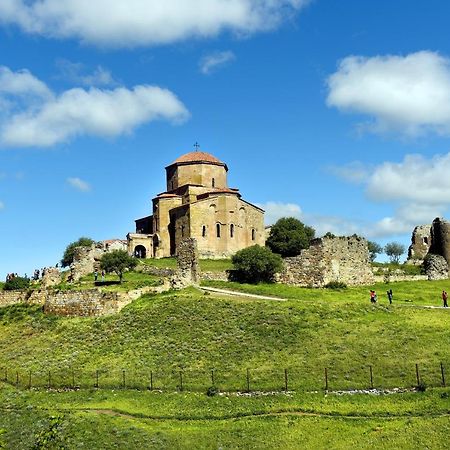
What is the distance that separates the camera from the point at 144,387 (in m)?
30.0

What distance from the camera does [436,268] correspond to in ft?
182

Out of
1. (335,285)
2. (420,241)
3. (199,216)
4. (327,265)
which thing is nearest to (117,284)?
(327,265)

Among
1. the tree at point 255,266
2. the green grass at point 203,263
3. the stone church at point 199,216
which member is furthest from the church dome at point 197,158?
the tree at point 255,266

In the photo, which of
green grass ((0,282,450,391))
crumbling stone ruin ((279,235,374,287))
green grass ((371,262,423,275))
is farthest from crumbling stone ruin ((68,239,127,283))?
green grass ((371,262,423,275))

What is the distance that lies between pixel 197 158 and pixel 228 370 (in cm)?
4781

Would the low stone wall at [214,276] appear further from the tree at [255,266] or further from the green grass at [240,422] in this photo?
the green grass at [240,422]

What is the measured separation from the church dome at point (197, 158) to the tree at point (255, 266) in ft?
89.2

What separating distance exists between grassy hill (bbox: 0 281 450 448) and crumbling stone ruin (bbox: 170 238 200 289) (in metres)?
2.00

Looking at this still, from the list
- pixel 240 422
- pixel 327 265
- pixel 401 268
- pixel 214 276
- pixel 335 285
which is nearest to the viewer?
pixel 240 422

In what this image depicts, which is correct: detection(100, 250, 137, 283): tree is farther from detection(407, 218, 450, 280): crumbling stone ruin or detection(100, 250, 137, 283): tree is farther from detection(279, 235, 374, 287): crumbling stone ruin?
detection(407, 218, 450, 280): crumbling stone ruin

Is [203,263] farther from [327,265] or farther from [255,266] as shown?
[327,265]

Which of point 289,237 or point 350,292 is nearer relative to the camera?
point 350,292

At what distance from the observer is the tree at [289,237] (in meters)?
67.6

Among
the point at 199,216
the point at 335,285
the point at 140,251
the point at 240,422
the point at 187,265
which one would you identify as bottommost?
the point at 240,422
